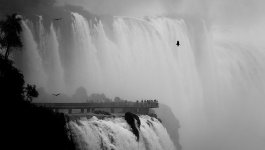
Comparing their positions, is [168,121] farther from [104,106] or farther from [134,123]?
[134,123]

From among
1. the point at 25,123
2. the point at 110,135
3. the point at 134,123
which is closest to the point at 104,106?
the point at 134,123

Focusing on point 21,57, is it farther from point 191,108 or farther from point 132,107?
point 191,108

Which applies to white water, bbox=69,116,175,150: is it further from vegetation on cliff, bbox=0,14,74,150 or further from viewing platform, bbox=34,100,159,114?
viewing platform, bbox=34,100,159,114

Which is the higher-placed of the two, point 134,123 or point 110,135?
point 134,123

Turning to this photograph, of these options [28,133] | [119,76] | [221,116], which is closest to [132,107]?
[28,133]

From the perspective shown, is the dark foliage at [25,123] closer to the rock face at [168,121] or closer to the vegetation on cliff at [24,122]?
the vegetation on cliff at [24,122]

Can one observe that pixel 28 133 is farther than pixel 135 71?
No

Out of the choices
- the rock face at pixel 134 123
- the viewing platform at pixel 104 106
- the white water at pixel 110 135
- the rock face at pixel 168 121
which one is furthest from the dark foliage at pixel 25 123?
the rock face at pixel 168 121

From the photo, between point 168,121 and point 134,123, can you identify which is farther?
point 168,121

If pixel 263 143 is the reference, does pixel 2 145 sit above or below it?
above
